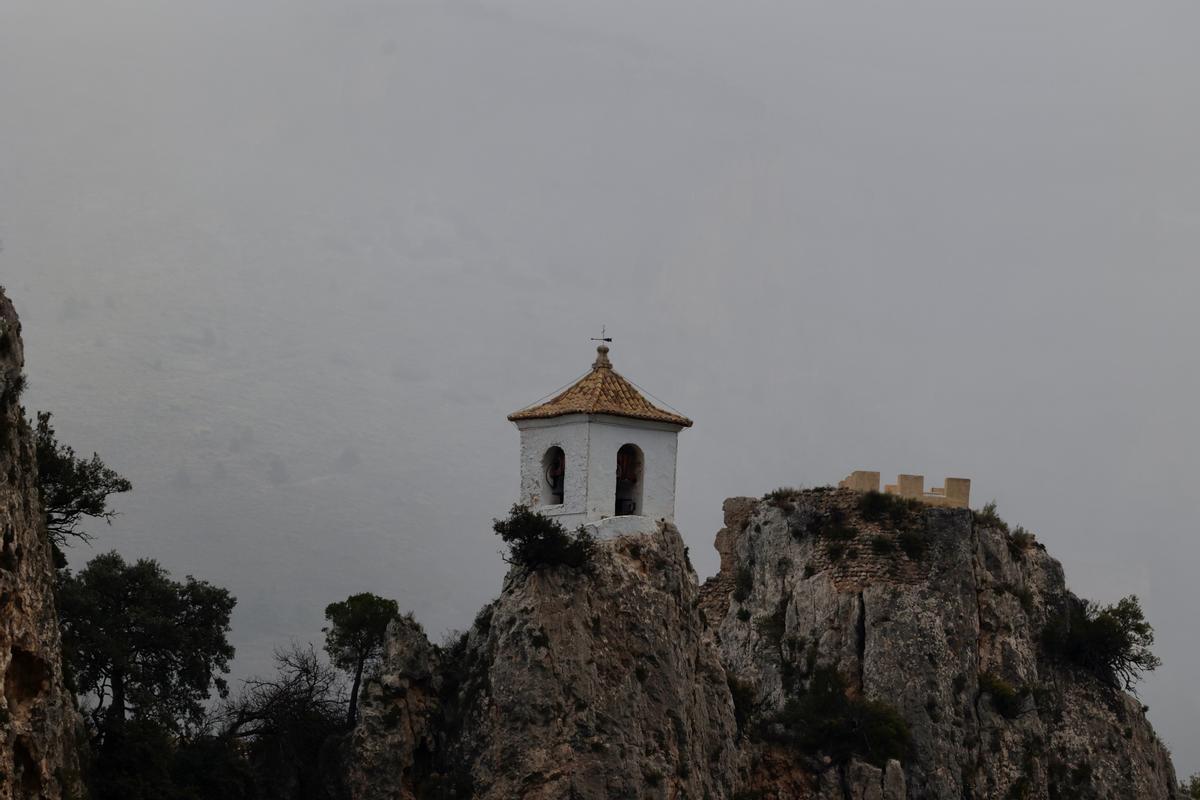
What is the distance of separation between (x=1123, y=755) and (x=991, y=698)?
5.79 metres

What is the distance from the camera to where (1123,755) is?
210ft

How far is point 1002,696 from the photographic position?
6194 cm

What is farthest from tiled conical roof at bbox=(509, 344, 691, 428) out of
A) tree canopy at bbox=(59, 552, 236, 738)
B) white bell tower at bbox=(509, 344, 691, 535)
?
tree canopy at bbox=(59, 552, 236, 738)

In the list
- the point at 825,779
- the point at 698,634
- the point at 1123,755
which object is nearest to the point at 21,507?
the point at 698,634

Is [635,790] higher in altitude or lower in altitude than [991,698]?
lower

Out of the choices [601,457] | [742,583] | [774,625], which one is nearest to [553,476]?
[601,457]

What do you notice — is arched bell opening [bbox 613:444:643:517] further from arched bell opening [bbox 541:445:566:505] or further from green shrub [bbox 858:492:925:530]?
green shrub [bbox 858:492:925:530]

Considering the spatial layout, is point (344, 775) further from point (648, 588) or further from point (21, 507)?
point (21, 507)

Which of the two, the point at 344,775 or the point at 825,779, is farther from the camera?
the point at 825,779

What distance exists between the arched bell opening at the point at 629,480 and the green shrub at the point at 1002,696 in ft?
55.0

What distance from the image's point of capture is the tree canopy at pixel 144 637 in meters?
50.1

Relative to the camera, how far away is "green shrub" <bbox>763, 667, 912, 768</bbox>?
57.2 meters

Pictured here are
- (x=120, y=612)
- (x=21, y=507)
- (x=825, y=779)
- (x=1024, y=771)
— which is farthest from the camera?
(x=1024, y=771)

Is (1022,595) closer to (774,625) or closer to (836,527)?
(836,527)
